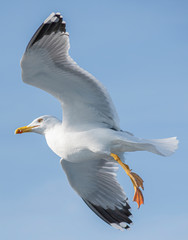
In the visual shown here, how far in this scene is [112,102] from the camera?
8.94 m

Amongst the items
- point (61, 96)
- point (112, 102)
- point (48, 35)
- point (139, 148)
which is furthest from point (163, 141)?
point (48, 35)

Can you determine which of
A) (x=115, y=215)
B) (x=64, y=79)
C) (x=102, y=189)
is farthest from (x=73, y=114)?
(x=115, y=215)

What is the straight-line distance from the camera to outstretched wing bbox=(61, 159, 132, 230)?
995cm

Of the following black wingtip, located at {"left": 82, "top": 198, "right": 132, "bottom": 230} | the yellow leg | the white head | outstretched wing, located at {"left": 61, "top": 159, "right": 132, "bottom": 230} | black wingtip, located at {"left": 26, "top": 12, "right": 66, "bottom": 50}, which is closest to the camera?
black wingtip, located at {"left": 26, "top": 12, "right": 66, "bottom": 50}

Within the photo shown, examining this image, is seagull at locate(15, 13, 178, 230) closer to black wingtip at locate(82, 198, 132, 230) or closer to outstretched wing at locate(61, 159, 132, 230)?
outstretched wing at locate(61, 159, 132, 230)

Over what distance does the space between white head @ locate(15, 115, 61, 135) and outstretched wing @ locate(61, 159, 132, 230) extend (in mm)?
866

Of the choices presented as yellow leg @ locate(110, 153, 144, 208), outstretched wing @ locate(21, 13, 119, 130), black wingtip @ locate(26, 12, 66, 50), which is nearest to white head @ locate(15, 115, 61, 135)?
outstretched wing @ locate(21, 13, 119, 130)

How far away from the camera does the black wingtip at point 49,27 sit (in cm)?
849

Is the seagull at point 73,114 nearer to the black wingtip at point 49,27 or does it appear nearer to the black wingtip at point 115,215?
the black wingtip at point 49,27

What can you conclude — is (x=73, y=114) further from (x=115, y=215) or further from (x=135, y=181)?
(x=115, y=215)

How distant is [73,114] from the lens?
8.96 m

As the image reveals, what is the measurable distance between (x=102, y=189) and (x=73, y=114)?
176 cm

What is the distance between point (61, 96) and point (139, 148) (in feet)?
4.54

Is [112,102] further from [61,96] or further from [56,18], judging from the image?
[56,18]
